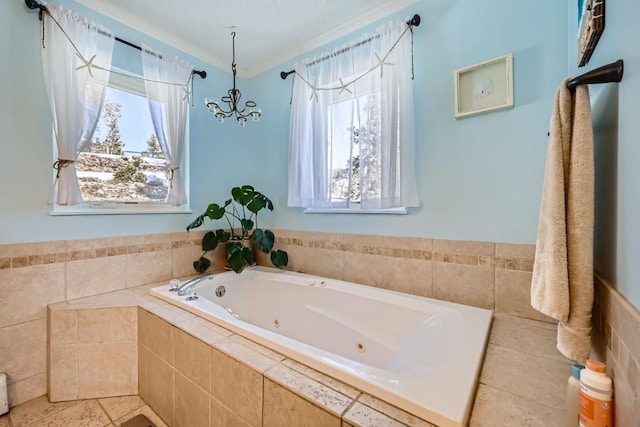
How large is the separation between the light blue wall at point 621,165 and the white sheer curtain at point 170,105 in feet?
7.93

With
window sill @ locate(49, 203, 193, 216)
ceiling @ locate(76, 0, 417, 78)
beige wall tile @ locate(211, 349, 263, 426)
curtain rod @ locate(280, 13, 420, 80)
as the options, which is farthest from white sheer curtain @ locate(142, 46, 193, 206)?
beige wall tile @ locate(211, 349, 263, 426)

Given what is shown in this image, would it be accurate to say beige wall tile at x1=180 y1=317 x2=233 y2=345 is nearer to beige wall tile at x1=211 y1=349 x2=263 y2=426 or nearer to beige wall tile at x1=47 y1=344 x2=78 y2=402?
beige wall tile at x1=211 y1=349 x2=263 y2=426

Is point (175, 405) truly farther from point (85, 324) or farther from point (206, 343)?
point (85, 324)

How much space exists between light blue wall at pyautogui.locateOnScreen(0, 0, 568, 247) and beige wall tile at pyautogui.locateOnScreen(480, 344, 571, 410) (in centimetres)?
66

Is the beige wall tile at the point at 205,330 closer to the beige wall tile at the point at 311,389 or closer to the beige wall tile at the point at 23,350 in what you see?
the beige wall tile at the point at 311,389

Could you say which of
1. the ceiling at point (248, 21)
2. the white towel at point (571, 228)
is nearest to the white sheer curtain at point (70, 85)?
the ceiling at point (248, 21)

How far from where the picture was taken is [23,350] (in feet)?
5.17

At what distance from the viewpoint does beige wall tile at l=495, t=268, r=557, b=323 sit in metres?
→ 1.45

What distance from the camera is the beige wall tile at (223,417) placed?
41.1 inches

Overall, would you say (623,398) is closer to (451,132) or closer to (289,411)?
(289,411)

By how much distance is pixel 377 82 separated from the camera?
185 cm

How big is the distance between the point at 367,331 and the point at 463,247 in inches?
31.2

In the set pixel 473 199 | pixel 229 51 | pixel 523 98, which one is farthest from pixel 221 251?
pixel 523 98

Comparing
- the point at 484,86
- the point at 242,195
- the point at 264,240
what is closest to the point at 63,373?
the point at 264,240
